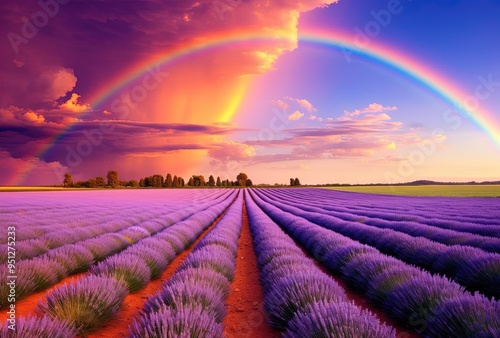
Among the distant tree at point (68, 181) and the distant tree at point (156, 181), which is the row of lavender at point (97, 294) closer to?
the distant tree at point (68, 181)

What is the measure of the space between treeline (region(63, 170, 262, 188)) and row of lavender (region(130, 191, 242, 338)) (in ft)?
304

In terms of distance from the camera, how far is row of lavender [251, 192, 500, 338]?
8.49 ft

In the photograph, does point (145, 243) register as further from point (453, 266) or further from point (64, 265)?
point (453, 266)

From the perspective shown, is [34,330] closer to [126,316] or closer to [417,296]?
[126,316]

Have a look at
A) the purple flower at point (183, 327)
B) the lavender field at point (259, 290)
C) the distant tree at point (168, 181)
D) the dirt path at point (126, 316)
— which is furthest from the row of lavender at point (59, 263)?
the distant tree at point (168, 181)

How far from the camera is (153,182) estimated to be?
351ft

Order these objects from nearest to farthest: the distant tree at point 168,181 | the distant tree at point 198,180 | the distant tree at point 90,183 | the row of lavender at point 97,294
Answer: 1. the row of lavender at point 97,294
2. the distant tree at point 90,183
3. the distant tree at point 168,181
4. the distant tree at point 198,180

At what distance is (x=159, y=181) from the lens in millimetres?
107875

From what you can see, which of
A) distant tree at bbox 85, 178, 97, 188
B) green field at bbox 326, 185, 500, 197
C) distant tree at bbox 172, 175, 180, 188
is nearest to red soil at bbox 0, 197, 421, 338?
green field at bbox 326, 185, 500, 197

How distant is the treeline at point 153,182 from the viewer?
8962 cm

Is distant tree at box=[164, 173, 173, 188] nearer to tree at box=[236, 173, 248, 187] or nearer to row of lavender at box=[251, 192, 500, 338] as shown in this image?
tree at box=[236, 173, 248, 187]

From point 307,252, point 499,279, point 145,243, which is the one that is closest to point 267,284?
point 499,279

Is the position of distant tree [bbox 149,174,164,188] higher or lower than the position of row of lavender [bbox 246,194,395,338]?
higher

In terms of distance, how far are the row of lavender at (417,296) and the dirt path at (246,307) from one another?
54.8 inches
